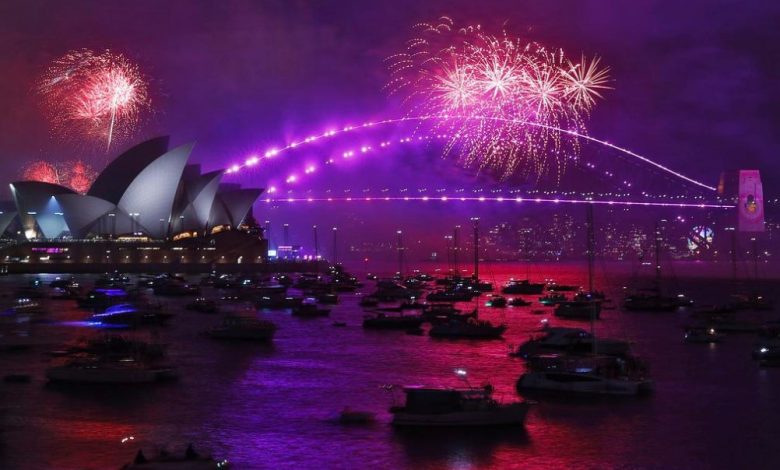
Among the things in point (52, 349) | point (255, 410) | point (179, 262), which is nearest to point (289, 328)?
point (52, 349)

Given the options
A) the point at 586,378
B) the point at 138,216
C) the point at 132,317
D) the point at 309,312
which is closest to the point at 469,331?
the point at 309,312

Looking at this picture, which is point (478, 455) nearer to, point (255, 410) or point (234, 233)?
point (255, 410)

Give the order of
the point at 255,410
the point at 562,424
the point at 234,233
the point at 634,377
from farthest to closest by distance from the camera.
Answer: the point at 234,233
the point at 634,377
the point at 255,410
the point at 562,424

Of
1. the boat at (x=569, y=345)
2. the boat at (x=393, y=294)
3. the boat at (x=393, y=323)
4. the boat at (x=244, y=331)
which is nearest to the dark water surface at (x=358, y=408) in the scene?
the boat at (x=569, y=345)

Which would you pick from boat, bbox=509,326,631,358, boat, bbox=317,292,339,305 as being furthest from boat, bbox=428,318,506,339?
boat, bbox=317,292,339,305

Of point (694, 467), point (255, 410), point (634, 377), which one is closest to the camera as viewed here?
point (694, 467)

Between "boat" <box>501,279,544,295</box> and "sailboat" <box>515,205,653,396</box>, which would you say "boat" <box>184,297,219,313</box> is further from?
"boat" <box>501,279,544,295</box>
